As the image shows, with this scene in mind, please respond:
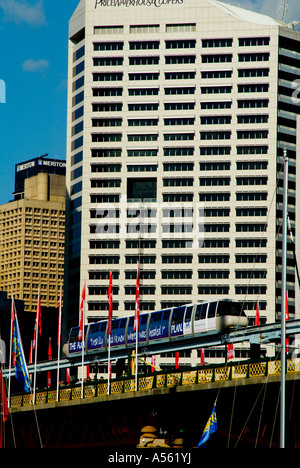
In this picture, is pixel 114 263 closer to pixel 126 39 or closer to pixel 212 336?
pixel 126 39

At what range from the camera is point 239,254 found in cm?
16025

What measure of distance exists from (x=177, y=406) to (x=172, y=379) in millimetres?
2359

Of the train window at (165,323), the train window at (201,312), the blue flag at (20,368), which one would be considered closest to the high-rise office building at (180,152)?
the train window at (165,323)

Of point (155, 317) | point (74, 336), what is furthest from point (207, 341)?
point (74, 336)

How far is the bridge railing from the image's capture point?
53281 mm

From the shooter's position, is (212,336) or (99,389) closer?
(99,389)

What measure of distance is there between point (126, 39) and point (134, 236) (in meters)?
35.2

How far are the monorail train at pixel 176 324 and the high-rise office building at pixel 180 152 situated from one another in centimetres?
7590

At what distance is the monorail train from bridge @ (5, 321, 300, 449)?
0.99 m

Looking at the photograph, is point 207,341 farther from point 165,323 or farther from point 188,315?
point 165,323

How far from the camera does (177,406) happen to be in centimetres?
6188

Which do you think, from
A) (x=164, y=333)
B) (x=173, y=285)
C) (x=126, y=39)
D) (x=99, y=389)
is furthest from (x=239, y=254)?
(x=99, y=389)

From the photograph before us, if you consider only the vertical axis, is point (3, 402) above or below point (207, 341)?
below

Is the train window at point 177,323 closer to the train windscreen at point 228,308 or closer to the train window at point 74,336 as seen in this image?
the train windscreen at point 228,308
